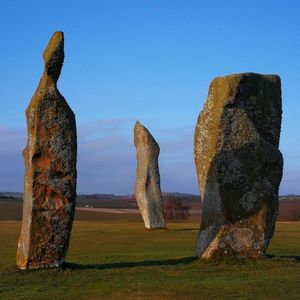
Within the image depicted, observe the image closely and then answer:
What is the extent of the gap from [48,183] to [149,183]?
19.0 metres

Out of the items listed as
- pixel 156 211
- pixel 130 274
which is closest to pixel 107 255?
pixel 130 274

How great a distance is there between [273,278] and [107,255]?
22.6 ft

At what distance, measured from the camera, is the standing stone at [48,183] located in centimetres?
1535

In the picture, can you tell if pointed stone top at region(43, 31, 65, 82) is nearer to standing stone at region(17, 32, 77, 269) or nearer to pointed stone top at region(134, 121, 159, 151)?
standing stone at region(17, 32, 77, 269)

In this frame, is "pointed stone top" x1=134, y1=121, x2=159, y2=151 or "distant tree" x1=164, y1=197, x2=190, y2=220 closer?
"pointed stone top" x1=134, y1=121, x2=159, y2=151

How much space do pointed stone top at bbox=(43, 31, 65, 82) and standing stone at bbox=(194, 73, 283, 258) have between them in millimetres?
4402

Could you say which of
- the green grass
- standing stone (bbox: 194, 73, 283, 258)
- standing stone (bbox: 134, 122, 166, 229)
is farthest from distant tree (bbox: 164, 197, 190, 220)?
standing stone (bbox: 194, 73, 283, 258)

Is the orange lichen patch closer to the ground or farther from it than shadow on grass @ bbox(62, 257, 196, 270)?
farther from it

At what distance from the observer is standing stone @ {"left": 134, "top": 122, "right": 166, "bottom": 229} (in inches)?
1335

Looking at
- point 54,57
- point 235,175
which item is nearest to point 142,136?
point 235,175

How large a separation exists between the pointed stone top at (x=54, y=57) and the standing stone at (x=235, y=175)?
4402 mm

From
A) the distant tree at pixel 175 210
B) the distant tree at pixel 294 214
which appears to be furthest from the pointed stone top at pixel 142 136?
the distant tree at pixel 294 214

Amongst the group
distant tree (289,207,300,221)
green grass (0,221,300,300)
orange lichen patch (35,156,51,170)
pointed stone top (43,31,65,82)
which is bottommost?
green grass (0,221,300,300)

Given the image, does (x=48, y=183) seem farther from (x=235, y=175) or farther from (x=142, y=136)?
(x=142, y=136)
